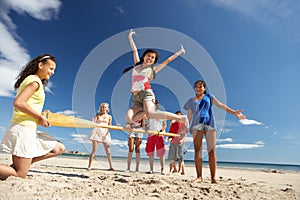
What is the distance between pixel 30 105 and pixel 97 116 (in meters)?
4.37

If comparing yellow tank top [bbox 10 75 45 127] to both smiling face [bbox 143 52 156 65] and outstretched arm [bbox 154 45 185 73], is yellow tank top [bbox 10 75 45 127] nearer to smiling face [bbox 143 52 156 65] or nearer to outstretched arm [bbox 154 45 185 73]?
smiling face [bbox 143 52 156 65]

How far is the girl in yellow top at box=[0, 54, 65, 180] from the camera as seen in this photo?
3045 millimetres

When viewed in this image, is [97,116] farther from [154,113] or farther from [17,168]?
[17,168]

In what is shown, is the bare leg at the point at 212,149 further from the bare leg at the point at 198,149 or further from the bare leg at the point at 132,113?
the bare leg at the point at 132,113

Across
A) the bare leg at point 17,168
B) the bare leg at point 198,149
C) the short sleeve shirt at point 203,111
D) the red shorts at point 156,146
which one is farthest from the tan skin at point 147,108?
the red shorts at point 156,146

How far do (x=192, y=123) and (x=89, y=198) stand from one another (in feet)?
9.13

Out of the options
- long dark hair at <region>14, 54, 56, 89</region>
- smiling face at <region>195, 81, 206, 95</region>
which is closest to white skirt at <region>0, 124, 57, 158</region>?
long dark hair at <region>14, 54, 56, 89</region>

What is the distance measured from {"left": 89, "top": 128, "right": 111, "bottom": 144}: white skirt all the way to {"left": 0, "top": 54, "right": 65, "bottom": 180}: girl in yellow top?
3.56 metres

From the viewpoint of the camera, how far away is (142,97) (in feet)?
16.4

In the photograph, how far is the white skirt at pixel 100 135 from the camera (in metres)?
7.10

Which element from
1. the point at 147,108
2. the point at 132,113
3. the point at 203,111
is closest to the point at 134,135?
the point at 132,113

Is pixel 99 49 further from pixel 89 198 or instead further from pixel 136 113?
pixel 89 198

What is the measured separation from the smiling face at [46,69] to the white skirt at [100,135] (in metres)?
3.74

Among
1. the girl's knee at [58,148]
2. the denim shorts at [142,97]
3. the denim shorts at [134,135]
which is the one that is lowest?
the girl's knee at [58,148]
